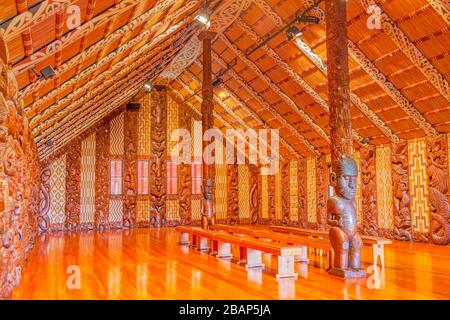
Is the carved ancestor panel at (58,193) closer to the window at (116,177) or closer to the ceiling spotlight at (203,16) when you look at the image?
the window at (116,177)

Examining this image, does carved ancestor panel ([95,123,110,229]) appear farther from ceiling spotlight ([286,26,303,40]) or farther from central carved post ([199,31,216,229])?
ceiling spotlight ([286,26,303,40])

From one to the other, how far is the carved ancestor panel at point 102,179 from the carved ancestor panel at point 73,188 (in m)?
0.54

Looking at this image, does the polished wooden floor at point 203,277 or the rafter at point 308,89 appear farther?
the rafter at point 308,89

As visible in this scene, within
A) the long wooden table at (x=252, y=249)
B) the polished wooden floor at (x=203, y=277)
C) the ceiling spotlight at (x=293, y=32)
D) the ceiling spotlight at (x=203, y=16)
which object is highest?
the ceiling spotlight at (x=203, y=16)

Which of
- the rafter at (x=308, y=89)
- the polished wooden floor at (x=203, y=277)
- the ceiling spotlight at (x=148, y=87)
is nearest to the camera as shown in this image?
the polished wooden floor at (x=203, y=277)

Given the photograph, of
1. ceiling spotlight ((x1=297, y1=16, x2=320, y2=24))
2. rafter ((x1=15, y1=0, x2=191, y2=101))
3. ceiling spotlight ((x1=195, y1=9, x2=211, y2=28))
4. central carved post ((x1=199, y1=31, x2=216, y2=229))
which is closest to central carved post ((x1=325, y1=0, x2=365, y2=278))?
ceiling spotlight ((x1=297, y1=16, x2=320, y2=24))

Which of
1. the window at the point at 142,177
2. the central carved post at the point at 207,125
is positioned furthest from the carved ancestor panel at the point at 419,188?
the window at the point at 142,177

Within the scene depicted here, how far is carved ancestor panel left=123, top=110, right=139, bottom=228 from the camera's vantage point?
1384 centimetres

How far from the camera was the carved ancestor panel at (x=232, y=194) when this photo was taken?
1526 centimetres

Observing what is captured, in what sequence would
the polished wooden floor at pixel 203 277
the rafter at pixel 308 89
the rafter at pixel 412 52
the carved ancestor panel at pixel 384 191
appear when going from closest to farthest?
the polished wooden floor at pixel 203 277, the rafter at pixel 412 52, the rafter at pixel 308 89, the carved ancestor panel at pixel 384 191

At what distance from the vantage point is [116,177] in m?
13.9

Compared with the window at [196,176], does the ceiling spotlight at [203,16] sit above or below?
above

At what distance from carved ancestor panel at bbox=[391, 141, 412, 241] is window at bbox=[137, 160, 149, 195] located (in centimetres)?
790

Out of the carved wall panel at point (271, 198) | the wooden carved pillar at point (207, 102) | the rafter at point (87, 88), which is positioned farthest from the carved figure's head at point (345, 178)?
the carved wall panel at point (271, 198)
